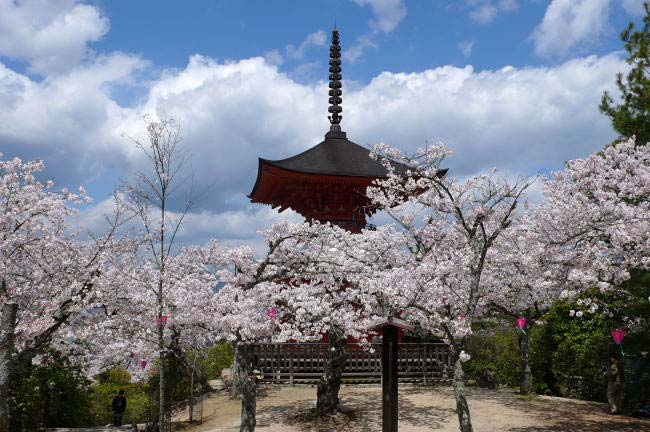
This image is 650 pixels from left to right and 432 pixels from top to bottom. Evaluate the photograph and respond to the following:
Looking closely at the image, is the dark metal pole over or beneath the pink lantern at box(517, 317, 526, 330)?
beneath

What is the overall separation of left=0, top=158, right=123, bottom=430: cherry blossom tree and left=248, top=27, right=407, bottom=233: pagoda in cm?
884

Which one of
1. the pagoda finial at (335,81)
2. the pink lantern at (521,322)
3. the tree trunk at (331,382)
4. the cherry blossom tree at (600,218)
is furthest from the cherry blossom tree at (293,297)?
the pagoda finial at (335,81)

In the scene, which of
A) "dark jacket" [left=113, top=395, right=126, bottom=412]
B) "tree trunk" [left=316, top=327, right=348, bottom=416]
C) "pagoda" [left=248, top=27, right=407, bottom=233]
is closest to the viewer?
"tree trunk" [left=316, top=327, right=348, bottom=416]

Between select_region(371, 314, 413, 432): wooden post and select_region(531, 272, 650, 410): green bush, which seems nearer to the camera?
select_region(371, 314, 413, 432): wooden post

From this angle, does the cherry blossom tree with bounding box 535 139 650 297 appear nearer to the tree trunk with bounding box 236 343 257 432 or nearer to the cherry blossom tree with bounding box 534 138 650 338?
the cherry blossom tree with bounding box 534 138 650 338

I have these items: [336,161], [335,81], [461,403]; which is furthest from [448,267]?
[335,81]

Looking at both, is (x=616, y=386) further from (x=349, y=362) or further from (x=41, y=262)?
(x=41, y=262)

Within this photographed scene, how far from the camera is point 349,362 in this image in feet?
61.9

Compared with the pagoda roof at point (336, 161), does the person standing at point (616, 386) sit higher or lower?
lower

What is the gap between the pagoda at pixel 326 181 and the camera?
19531 mm

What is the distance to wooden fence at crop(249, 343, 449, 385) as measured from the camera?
1848 cm

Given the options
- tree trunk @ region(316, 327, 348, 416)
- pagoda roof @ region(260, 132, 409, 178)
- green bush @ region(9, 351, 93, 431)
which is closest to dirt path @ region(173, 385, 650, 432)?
tree trunk @ region(316, 327, 348, 416)

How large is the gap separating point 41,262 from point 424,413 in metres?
9.83

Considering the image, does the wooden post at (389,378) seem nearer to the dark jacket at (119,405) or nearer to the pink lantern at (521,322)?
the pink lantern at (521,322)
